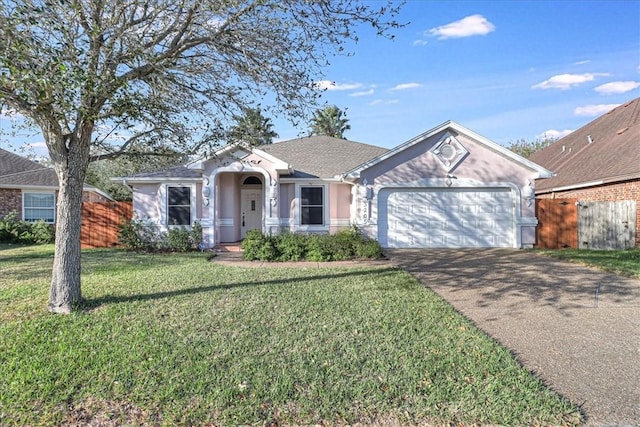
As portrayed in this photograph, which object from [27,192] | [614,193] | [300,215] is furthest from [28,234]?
[614,193]

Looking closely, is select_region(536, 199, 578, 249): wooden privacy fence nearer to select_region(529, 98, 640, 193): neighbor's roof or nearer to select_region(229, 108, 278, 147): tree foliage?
select_region(529, 98, 640, 193): neighbor's roof

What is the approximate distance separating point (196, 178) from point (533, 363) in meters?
12.9

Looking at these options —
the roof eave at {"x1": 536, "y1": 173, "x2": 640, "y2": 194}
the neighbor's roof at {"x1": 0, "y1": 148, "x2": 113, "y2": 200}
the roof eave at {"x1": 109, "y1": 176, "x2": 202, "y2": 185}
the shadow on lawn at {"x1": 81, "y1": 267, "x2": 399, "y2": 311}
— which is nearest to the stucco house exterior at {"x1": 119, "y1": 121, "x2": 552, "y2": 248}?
the roof eave at {"x1": 109, "y1": 176, "x2": 202, "y2": 185}

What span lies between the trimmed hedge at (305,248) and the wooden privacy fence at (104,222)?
749 centimetres

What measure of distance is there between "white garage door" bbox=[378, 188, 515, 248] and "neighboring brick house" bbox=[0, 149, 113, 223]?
18.3 meters

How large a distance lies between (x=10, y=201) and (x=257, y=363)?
2187cm

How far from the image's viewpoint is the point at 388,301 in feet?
22.6

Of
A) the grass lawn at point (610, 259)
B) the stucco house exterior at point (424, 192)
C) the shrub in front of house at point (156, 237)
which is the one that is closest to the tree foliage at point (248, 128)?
the stucco house exterior at point (424, 192)

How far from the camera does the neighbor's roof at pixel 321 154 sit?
53.7 feet

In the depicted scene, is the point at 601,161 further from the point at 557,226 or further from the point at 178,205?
the point at 178,205

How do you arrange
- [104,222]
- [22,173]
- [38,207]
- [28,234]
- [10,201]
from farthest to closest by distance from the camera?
[22,173], [38,207], [10,201], [28,234], [104,222]

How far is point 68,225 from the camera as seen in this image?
20.5 feet

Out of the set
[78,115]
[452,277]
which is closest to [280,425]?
[78,115]

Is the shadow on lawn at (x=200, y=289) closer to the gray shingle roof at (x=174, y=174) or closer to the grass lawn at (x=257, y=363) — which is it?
the grass lawn at (x=257, y=363)
